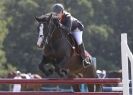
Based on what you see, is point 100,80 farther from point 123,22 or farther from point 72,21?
point 123,22

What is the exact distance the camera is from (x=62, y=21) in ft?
35.1

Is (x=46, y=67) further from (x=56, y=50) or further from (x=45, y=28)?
(x=45, y=28)

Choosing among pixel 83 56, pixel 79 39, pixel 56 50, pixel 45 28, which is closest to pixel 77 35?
pixel 79 39

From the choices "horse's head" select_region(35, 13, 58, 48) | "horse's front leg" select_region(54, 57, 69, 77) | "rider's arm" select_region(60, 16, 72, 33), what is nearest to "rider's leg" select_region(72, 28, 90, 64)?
"rider's arm" select_region(60, 16, 72, 33)

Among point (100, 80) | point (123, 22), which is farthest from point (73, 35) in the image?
point (123, 22)

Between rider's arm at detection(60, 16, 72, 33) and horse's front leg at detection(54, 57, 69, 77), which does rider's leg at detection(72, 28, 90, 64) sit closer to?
rider's arm at detection(60, 16, 72, 33)

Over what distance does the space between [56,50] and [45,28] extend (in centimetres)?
72

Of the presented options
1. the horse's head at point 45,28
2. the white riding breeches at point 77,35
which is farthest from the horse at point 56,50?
the white riding breeches at point 77,35

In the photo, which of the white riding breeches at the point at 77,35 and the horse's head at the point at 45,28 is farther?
the white riding breeches at the point at 77,35

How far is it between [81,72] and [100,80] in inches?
128

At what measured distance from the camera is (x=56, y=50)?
415 inches

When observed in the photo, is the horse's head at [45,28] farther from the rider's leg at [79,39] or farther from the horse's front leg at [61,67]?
the rider's leg at [79,39]

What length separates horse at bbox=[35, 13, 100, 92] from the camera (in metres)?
9.95

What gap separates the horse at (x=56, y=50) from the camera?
9951mm
